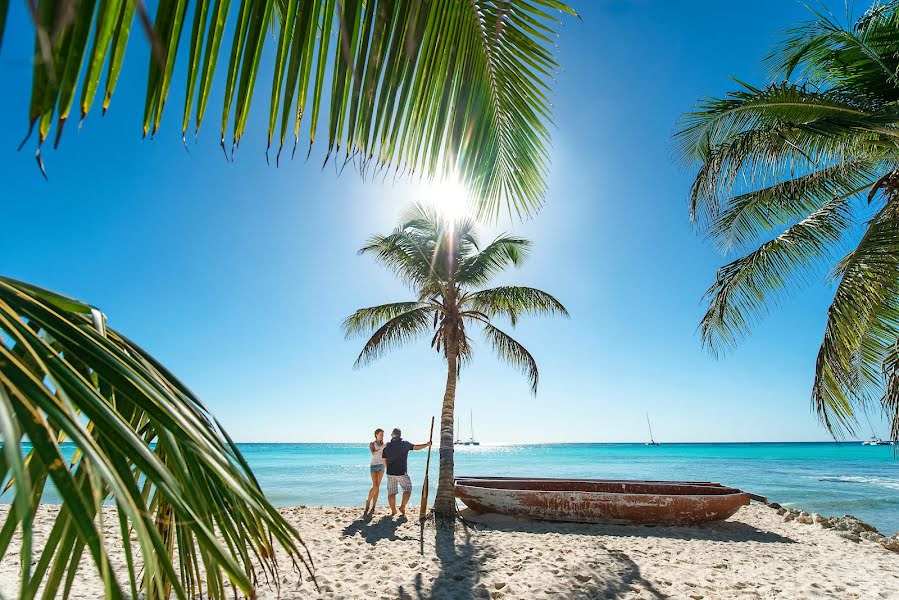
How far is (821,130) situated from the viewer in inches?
206

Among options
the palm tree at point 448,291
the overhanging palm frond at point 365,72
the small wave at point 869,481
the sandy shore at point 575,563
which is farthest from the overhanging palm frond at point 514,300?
the small wave at point 869,481

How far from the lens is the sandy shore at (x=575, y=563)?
568cm

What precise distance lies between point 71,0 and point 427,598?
6.04m

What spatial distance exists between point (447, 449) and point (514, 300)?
4007mm

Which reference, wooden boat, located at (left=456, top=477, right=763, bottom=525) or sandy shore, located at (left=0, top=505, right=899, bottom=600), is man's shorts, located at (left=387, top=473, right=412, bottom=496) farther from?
wooden boat, located at (left=456, top=477, right=763, bottom=525)

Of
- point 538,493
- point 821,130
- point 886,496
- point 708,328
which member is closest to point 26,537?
point 821,130

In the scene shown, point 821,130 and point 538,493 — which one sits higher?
point 821,130

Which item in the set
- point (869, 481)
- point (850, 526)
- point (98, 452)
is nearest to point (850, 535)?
point (850, 526)

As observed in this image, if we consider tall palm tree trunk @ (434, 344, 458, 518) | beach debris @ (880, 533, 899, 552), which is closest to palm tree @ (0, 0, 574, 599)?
tall palm tree trunk @ (434, 344, 458, 518)

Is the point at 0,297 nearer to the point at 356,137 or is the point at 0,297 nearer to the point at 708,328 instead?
the point at 356,137

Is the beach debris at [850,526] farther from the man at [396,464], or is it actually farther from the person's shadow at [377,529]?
the person's shadow at [377,529]

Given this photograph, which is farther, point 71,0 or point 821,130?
point 821,130

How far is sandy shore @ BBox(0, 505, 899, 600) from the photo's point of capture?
5.68 m

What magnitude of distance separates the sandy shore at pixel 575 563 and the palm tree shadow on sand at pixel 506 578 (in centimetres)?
1
